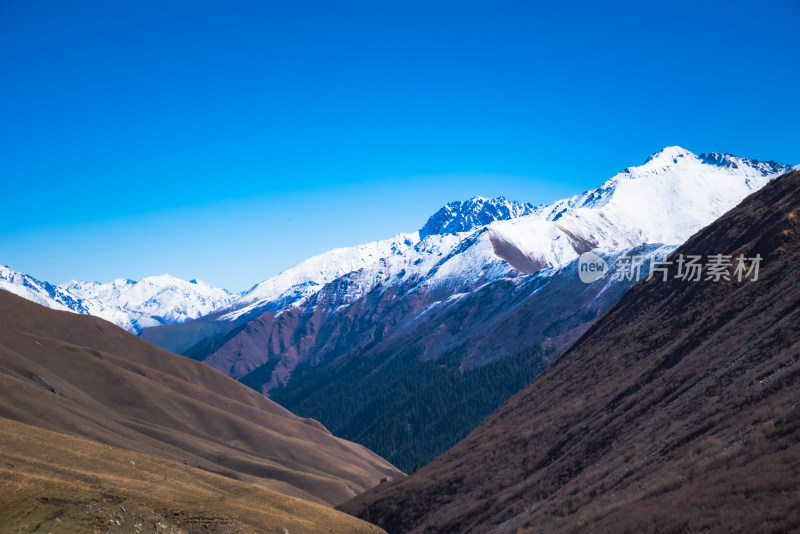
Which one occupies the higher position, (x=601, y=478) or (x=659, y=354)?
(x=659, y=354)

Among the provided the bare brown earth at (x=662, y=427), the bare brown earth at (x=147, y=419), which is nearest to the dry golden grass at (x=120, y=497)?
the bare brown earth at (x=662, y=427)

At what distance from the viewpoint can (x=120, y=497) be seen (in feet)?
161

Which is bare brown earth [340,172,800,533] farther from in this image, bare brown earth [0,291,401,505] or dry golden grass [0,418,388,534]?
bare brown earth [0,291,401,505]

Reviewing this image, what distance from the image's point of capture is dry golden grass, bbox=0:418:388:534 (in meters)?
42.8

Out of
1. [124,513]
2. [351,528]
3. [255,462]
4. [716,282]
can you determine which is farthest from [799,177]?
[255,462]

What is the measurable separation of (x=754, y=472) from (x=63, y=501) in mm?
43741

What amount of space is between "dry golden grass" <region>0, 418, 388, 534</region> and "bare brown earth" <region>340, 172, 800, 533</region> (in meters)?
18.7

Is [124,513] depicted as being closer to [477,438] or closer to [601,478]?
[601,478]

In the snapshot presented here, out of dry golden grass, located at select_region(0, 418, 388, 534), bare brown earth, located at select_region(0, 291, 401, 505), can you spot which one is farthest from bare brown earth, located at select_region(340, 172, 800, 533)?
bare brown earth, located at select_region(0, 291, 401, 505)

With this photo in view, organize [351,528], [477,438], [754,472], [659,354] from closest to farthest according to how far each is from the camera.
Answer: [754,472] < [351,528] < [659,354] < [477,438]

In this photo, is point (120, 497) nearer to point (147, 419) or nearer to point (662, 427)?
point (662, 427)

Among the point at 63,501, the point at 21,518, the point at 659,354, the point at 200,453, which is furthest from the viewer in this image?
the point at 200,453

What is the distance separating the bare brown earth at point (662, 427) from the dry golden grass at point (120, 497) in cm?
1874

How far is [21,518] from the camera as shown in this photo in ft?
133
